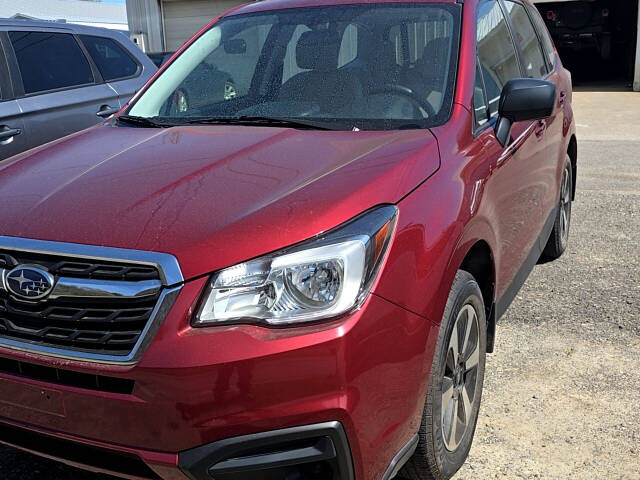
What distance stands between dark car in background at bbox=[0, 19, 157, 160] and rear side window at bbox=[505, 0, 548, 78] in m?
2.61

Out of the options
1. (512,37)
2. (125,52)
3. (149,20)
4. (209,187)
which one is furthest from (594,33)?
(209,187)

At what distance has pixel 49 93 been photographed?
547 centimetres

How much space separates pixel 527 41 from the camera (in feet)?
13.8

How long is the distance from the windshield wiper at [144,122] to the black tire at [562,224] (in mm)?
2606

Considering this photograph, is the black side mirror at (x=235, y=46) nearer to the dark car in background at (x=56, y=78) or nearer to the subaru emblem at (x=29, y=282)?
the dark car in background at (x=56, y=78)

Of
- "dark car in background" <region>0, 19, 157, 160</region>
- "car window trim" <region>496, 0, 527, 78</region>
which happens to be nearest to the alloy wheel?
"car window trim" <region>496, 0, 527, 78</region>

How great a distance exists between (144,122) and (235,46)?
678 mm

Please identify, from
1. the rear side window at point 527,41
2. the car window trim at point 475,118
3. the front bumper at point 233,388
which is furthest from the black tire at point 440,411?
the rear side window at point 527,41

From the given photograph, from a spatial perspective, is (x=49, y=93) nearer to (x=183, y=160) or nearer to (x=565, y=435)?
(x=183, y=160)

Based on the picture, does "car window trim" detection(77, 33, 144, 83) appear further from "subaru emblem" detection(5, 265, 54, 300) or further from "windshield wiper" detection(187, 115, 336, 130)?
"subaru emblem" detection(5, 265, 54, 300)

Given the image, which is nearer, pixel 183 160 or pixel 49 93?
pixel 183 160

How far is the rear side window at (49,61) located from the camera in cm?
540

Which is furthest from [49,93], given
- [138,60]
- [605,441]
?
[605,441]

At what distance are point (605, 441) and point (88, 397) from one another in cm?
195
